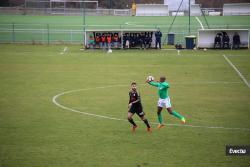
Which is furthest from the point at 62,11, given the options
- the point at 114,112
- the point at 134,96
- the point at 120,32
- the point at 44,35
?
the point at 134,96

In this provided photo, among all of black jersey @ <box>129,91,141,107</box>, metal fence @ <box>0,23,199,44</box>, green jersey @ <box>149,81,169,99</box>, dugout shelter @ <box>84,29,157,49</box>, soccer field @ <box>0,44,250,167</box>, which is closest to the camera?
soccer field @ <box>0,44,250,167</box>

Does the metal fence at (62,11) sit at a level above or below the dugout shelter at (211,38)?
above

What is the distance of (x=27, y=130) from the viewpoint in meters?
20.4

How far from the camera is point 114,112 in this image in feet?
78.3

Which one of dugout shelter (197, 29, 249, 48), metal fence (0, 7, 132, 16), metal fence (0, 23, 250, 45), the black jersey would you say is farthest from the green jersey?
metal fence (0, 7, 132, 16)

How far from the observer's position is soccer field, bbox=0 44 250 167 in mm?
17062

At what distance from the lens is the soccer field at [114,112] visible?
17.1 metres

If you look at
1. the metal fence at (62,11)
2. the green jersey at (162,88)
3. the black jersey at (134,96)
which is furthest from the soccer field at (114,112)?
the metal fence at (62,11)

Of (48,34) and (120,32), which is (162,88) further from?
(48,34)

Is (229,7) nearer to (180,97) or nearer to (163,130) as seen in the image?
(180,97)

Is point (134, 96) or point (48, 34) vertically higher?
point (48, 34)

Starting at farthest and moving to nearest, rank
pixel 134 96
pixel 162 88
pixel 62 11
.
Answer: pixel 62 11 → pixel 162 88 → pixel 134 96

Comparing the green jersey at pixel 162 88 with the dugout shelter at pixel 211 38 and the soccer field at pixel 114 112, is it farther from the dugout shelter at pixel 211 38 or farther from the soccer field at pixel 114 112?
the dugout shelter at pixel 211 38

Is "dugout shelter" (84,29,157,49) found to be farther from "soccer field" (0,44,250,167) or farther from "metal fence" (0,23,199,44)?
"soccer field" (0,44,250,167)
